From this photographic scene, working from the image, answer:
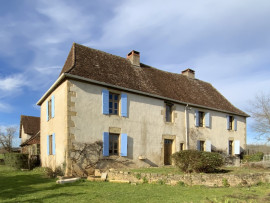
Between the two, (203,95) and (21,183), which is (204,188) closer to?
(21,183)

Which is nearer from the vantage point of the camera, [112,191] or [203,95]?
[112,191]

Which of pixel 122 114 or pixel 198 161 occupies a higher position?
pixel 122 114

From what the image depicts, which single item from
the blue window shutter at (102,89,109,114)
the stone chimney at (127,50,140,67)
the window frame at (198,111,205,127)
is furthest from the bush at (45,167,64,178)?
the window frame at (198,111,205,127)

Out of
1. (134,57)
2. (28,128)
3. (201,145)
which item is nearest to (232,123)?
(201,145)

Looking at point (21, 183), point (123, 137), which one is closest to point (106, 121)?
point (123, 137)

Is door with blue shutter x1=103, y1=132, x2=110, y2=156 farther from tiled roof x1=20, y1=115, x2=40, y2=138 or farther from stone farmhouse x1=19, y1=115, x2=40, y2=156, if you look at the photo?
tiled roof x1=20, y1=115, x2=40, y2=138

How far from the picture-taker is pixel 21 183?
9586 millimetres

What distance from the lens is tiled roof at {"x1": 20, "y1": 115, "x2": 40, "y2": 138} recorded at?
81.8 ft

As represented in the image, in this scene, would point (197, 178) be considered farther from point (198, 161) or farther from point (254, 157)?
point (254, 157)

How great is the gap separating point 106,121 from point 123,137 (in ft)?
4.13

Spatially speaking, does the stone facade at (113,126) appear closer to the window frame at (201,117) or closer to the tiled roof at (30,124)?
the window frame at (201,117)

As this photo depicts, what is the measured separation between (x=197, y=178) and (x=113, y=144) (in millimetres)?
4835

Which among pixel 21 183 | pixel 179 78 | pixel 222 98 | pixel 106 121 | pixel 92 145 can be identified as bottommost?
pixel 21 183

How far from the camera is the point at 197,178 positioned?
913 cm
